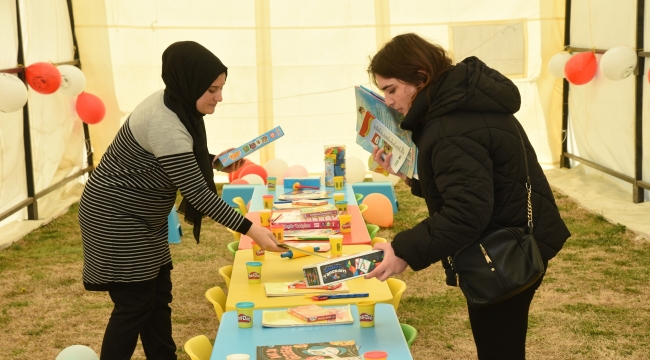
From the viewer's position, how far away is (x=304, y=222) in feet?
14.9

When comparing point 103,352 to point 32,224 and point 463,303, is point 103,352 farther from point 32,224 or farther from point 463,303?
point 32,224

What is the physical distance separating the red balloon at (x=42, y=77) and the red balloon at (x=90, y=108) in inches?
62.0

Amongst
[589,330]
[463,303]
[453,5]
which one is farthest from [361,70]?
[589,330]

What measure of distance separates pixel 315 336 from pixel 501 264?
71cm

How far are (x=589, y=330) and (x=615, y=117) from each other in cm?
388

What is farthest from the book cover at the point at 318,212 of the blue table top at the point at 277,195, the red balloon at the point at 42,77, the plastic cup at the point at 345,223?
the red balloon at the point at 42,77

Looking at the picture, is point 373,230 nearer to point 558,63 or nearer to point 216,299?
point 216,299

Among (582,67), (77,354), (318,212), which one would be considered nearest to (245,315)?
(77,354)

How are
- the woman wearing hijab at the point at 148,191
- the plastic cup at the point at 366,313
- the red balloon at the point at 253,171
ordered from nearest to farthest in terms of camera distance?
the plastic cup at the point at 366,313 → the woman wearing hijab at the point at 148,191 → the red balloon at the point at 253,171

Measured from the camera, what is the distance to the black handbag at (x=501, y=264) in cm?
241

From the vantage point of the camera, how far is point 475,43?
9.47m

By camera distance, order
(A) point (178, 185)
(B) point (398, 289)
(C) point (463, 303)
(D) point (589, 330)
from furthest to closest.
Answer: (C) point (463, 303), (D) point (589, 330), (B) point (398, 289), (A) point (178, 185)

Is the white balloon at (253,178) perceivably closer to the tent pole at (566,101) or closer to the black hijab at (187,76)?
the tent pole at (566,101)

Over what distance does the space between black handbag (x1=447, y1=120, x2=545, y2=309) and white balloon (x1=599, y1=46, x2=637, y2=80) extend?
5.03 meters
